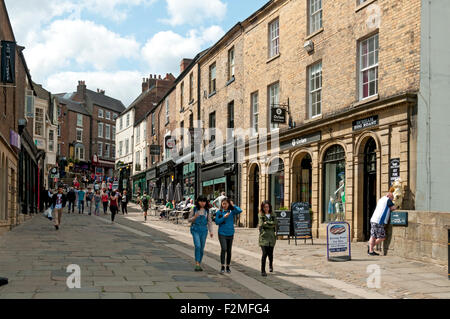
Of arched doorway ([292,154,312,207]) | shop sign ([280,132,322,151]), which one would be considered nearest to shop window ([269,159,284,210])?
shop sign ([280,132,322,151])

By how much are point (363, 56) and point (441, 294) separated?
9745 mm

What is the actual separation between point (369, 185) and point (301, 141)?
4048 millimetres

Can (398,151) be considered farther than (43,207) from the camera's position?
No

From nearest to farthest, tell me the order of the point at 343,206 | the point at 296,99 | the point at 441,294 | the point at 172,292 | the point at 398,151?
the point at 172,292
the point at 441,294
the point at 398,151
the point at 343,206
the point at 296,99

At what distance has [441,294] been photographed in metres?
8.59

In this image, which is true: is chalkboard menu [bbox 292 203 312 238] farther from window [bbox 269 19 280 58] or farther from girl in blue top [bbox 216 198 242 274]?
window [bbox 269 19 280 58]

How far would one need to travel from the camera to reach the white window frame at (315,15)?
1902 centimetres

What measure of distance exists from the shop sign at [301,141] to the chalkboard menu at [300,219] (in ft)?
11.2

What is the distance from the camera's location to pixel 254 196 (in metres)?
24.6

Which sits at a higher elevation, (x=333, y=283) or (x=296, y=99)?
(x=296, y=99)

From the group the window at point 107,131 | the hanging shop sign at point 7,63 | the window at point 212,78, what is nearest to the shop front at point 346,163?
the window at point 212,78

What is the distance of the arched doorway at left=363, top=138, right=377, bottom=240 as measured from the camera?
1602 cm

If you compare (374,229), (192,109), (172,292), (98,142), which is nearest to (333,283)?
(172,292)

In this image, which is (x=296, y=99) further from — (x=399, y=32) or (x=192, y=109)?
(x=192, y=109)
